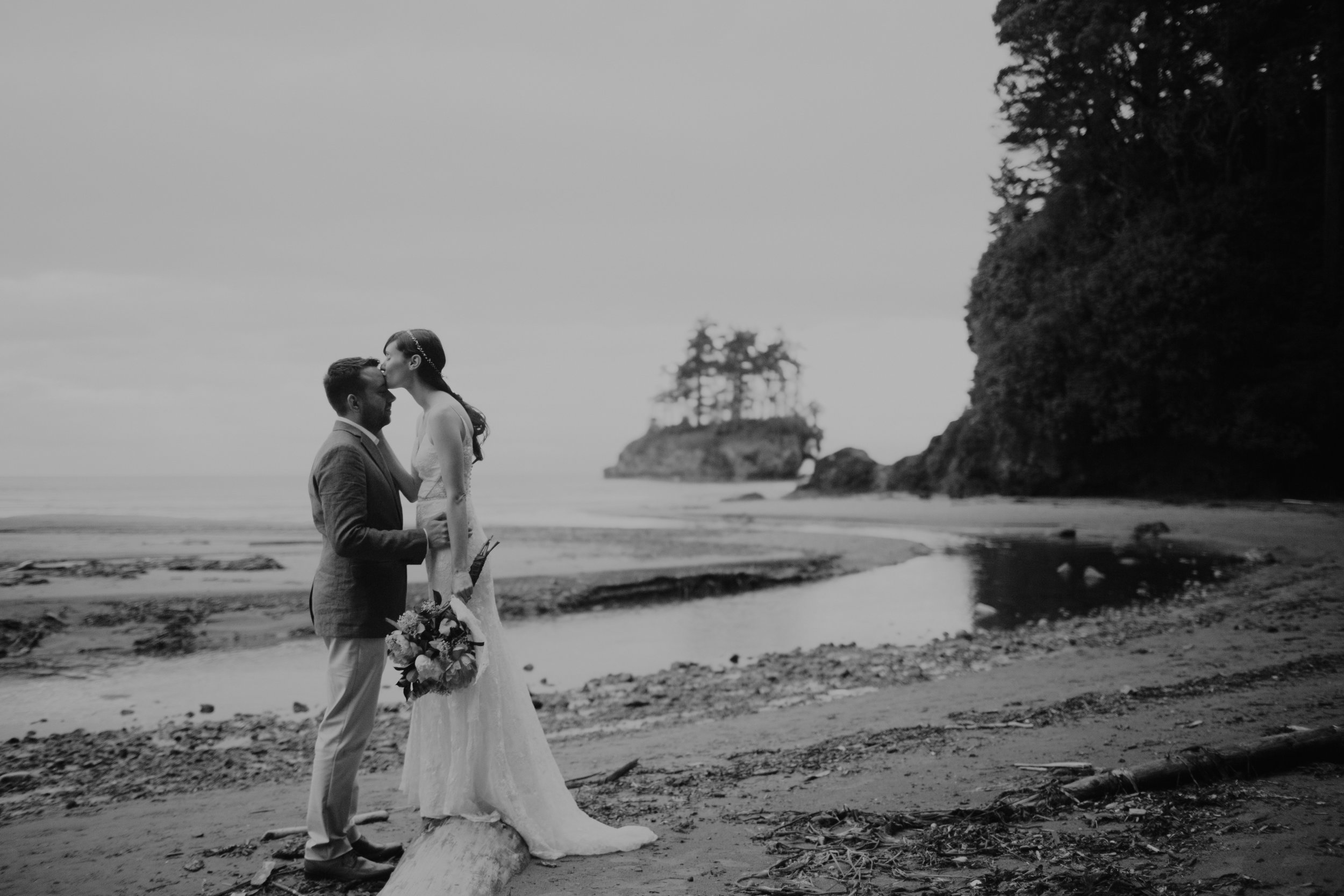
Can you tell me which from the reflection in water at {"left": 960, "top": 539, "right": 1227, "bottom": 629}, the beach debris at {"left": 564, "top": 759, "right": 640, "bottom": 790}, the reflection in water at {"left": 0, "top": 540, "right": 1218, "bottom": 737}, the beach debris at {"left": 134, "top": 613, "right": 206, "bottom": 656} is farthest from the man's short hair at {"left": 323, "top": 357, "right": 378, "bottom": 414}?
the reflection in water at {"left": 960, "top": 539, "right": 1227, "bottom": 629}

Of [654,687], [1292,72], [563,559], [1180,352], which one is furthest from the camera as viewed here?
[1180,352]

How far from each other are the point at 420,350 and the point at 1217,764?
13.7 ft

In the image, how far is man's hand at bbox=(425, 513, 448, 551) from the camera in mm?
3906

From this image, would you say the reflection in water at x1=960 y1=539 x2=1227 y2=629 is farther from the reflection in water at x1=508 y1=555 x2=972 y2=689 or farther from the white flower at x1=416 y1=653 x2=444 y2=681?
the white flower at x1=416 y1=653 x2=444 y2=681

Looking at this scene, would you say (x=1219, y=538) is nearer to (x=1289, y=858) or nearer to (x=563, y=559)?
(x=563, y=559)

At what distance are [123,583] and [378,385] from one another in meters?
13.5

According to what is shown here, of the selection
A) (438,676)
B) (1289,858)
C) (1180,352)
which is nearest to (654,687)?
(438,676)

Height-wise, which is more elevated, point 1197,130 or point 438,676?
point 1197,130

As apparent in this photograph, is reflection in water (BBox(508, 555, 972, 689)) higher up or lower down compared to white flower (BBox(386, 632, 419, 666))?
lower down

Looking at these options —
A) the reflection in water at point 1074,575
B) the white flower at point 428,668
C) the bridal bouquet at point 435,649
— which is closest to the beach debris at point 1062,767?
the bridal bouquet at point 435,649

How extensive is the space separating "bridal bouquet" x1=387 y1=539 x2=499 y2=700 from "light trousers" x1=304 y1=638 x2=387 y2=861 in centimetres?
21

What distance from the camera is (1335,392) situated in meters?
24.9

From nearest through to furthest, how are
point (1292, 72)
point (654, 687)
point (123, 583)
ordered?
point (654, 687), point (123, 583), point (1292, 72)

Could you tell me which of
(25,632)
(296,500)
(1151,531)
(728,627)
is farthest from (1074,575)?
(296,500)
